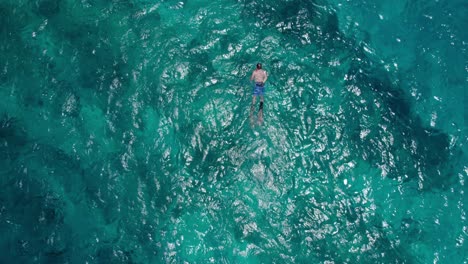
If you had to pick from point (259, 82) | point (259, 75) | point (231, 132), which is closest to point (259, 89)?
point (259, 82)

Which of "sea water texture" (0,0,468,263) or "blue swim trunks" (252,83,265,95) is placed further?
"blue swim trunks" (252,83,265,95)

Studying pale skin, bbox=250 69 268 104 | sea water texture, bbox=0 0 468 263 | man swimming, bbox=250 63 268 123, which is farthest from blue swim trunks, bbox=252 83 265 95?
sea water texture, bbox=0 0 468 263

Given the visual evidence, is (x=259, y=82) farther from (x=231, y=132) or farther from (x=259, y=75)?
(x=231, y=132)

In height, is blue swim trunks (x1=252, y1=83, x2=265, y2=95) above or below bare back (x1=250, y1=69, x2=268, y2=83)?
below

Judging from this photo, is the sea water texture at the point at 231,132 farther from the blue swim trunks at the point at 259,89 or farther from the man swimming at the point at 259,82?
the blue swim trunks at the point at 259,89

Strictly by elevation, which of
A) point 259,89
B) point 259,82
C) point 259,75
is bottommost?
point 259,89

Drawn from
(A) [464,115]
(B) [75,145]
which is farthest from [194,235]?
(A) [464,115]

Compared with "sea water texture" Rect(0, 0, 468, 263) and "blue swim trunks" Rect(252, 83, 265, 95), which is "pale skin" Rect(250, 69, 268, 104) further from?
"sea water texture" Rect(0, 0, 468, 263)

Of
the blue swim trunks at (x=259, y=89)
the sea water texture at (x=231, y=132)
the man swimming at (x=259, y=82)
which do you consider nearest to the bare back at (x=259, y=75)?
the man swimming at (x=259, y=82)
